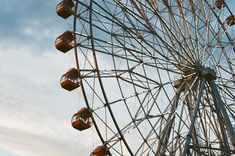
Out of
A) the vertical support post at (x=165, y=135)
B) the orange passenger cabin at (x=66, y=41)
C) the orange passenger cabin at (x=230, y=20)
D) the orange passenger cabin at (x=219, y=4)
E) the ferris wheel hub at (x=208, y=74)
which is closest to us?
the vertical support post at (x=165, y=135)

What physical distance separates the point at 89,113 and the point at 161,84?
367 cm

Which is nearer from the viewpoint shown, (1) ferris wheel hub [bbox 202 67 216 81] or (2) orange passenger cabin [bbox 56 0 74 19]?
(2) orange passenger cabin [bbox 56 0 74 19]

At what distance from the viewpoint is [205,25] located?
2341 centimetres

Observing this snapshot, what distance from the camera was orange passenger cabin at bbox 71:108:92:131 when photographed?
730 inches

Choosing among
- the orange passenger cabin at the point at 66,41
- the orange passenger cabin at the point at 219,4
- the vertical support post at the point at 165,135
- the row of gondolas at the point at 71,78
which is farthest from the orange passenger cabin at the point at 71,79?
the orange passenger cabin at the point at 219,4

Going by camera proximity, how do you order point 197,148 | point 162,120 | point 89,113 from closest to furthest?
point 197,148 → point 89,113 → point 162,120

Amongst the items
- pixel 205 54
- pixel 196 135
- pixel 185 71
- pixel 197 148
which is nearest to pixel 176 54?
pixel 185 71

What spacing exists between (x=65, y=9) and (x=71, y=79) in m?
2.98

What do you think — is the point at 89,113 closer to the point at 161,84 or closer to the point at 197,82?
the point at 161,84

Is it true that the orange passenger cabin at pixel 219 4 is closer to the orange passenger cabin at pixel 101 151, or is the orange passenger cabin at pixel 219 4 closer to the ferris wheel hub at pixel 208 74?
the ferris wheel hub at pixel 208 74

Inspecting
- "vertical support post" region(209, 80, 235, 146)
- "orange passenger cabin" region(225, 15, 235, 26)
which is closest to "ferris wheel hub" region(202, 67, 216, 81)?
"vertical support post" region(209, 80, 235, 146)

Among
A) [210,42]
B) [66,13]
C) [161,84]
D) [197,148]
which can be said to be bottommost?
[197,148]

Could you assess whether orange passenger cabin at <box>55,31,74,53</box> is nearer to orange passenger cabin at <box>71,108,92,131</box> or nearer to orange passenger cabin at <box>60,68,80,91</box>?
orange passenger cabin at <box>60,68,80,91</box>

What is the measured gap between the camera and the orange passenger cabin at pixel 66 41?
1928 centimetres
